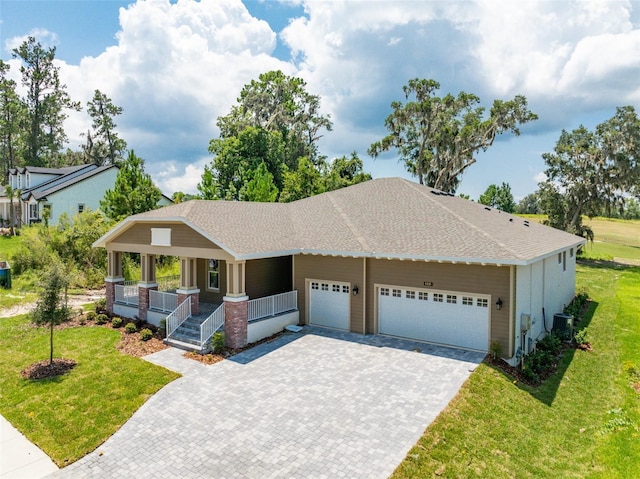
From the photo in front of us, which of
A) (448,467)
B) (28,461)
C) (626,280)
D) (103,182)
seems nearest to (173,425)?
(28,461)

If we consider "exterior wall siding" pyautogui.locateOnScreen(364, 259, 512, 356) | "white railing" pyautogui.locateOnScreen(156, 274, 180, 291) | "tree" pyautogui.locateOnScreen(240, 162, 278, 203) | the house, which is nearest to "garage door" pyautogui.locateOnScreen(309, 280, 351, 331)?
the house

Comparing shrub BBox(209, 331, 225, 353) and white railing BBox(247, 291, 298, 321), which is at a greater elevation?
white railing BBox(247, 291, 298, 321)

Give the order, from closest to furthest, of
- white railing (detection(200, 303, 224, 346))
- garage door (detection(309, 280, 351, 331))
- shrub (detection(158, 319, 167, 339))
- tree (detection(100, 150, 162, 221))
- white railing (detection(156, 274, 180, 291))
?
white railing (detection(200, 303, 224, 346)), shrub (detection(158, 319, 167, 339)), garage door (detection(309, 280, 351, 331)), white railing (detection(156, 274, 180, 291)), tree (detection(100, 150, 162, 221))

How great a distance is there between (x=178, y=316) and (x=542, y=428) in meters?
11.8

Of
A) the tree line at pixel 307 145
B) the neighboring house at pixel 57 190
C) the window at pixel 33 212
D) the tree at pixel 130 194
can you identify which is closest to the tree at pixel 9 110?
the tree line at pixel 307 145

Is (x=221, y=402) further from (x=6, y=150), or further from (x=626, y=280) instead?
(x=6, y=150)

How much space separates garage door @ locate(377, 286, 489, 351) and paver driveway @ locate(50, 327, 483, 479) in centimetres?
58

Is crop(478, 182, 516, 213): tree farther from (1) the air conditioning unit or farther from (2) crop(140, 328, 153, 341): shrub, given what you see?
(2) crop(140, 328, 153, 341): shrub

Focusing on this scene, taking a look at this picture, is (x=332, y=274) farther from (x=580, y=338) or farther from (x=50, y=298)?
(x=580, y=338)

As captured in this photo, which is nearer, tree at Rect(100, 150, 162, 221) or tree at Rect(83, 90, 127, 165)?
tree at Rect(100, 150, 162, 221)

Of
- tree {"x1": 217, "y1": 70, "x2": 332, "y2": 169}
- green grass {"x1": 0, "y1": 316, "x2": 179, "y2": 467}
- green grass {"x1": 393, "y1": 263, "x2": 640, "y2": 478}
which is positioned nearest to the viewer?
green grass {"x1": 393, "y1": 263, "x2": 640, "y2": 478}

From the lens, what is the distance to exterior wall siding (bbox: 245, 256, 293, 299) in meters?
15.9

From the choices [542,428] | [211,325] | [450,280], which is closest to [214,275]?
[211,325]

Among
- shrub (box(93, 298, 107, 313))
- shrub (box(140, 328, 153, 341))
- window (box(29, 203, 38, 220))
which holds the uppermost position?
window (box(29, 203, 38, 220))
